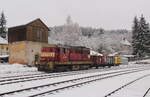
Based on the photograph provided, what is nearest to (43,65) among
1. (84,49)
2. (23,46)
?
(84,49)

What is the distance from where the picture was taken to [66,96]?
9.34 metres

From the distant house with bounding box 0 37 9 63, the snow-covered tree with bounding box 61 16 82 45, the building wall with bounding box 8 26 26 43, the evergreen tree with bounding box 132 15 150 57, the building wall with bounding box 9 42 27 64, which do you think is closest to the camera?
the building wall with bounding box 9 42 27 64

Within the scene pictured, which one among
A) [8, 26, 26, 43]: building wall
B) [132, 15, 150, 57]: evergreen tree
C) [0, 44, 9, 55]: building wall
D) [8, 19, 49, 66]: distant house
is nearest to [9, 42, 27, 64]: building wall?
[8, 19, 49, 66]: distant house

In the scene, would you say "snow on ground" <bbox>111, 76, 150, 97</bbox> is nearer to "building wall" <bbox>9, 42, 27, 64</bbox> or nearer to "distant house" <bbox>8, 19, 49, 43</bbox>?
"building wall" <bbox>9, 42, 27, 64</bbox>

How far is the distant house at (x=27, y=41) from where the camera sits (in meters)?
33.1

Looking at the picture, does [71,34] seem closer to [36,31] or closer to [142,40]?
[142,40]

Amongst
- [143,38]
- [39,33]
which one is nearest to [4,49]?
[39,33]

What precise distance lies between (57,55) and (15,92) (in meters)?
14.5

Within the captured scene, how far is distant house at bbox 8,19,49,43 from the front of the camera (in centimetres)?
3416

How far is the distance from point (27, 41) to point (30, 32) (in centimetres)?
193

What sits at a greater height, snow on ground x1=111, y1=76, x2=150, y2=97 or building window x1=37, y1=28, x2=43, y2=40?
building window x1=37, y1=28, x2=43, y2=40

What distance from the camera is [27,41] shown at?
3325 centimetres

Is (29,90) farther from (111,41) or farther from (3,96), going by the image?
(111,41)

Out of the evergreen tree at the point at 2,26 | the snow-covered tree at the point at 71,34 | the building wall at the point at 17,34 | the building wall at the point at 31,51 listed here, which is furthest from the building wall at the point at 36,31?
the snow-covered tree at the point at 71,34
